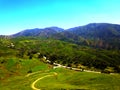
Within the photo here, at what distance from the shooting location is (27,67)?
193250mm

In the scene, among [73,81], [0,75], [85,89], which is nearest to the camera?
[85,89]

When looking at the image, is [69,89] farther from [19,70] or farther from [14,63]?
[14,63]

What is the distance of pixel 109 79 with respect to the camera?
108312 millimetres

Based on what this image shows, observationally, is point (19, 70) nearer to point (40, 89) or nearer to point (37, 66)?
point (37, 66)

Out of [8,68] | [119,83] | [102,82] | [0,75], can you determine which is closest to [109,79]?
[102,82]

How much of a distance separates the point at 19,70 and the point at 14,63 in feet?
53.2

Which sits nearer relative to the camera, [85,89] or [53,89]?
[85,89]

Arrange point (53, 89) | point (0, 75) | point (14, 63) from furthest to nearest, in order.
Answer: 1. point (14, 63)
2. point (0, 75)
3. point (53, 89)

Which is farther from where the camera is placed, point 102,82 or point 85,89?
point 102,82

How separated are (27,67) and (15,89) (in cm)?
8391

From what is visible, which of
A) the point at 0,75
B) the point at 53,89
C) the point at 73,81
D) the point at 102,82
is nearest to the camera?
the point at 53,89

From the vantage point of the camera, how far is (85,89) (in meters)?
89.9

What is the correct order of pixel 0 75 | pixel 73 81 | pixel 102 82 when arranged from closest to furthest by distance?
pixel 102 82
pixel 73 81
pixel 0 75

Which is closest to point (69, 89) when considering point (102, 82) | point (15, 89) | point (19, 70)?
point (102, 82)
